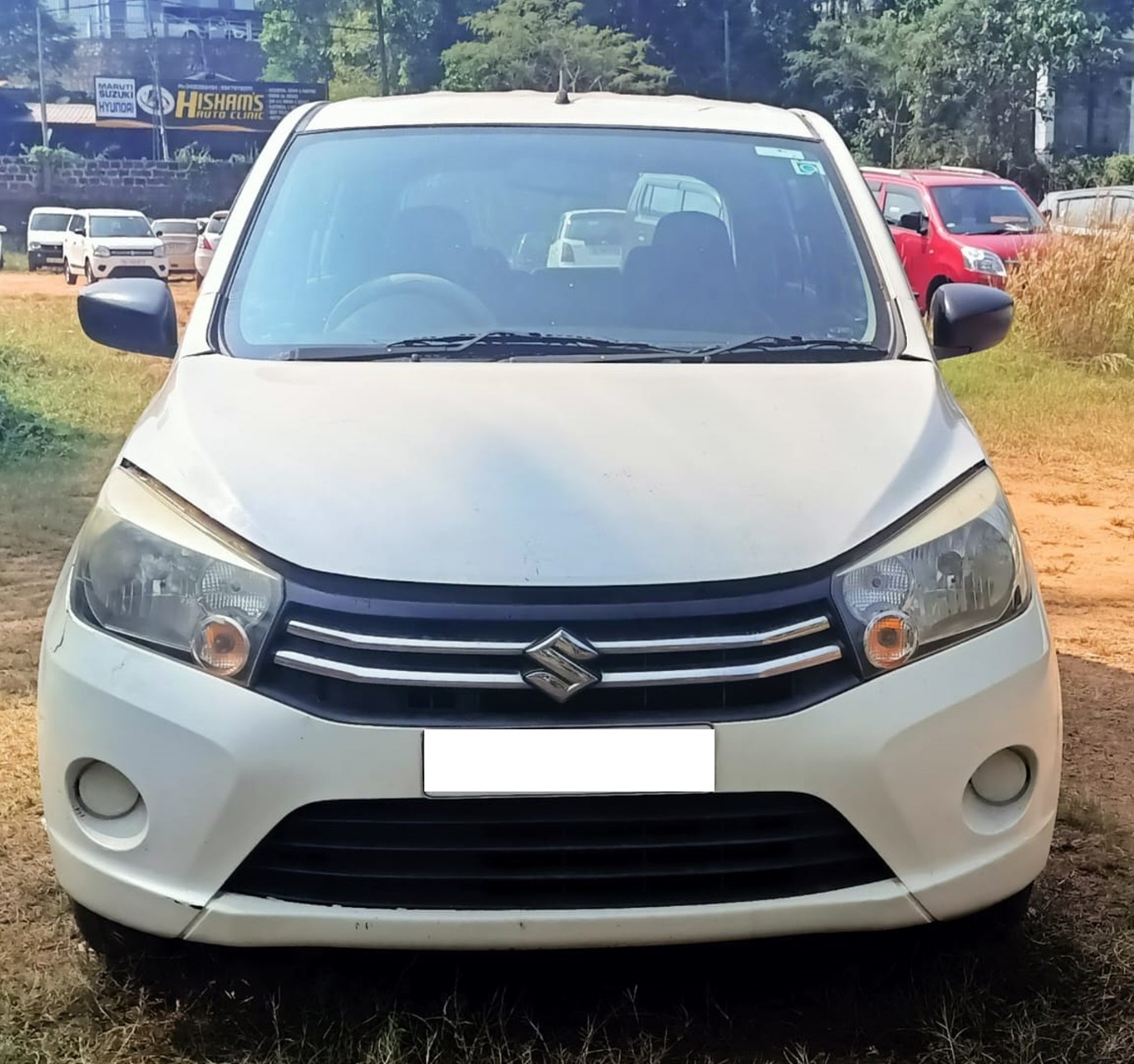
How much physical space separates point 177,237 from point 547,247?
1689cm

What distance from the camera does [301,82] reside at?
16234mm

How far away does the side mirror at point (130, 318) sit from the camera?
3.03 m

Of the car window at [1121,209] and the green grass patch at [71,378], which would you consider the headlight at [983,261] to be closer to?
the car window at [1121,209]

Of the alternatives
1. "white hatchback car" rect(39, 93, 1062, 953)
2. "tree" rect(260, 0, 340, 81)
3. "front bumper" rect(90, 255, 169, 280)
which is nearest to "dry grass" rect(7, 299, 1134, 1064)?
"white hatchback car" rect(39, 93, 1062, 953)

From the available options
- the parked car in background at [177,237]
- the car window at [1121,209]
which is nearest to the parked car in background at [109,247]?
the parked car in background at [177,237]

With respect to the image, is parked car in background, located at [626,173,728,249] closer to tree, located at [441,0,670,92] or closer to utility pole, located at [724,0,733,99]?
tree, located at [441,0,670,92]

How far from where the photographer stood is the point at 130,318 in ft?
9.96

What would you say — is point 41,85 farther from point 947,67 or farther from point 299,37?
point 947,67

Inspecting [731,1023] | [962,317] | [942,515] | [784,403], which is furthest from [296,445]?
[962,317]

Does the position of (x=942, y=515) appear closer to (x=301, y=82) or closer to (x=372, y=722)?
(x=372, y=722)

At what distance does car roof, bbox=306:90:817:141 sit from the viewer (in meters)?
3.35

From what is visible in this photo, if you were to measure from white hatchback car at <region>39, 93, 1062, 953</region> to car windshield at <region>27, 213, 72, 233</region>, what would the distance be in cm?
1894

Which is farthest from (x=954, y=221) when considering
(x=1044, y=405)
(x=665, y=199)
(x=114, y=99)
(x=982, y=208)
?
(x=665, y=199)

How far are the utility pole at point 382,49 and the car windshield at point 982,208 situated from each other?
18.8 feet
